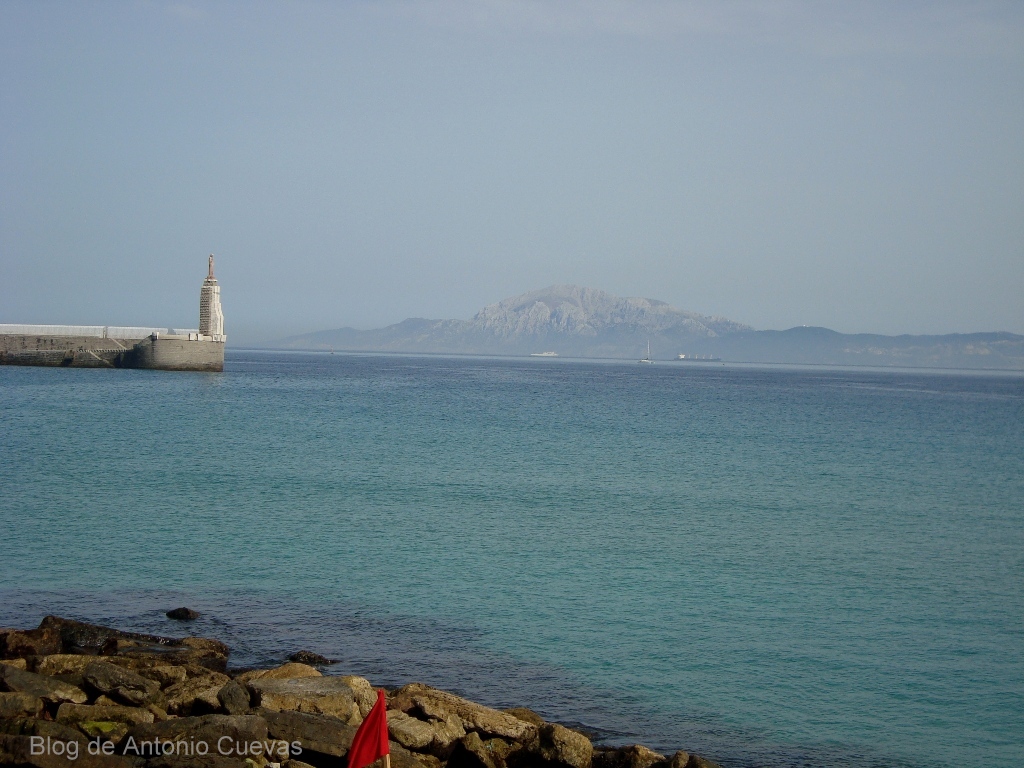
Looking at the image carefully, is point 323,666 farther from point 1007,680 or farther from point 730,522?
point 730,522

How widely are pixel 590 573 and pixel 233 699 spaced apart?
9969 millimetres

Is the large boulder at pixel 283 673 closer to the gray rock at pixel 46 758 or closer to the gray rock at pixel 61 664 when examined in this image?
the gray rock at pixel 61 664

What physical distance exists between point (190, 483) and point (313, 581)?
11.6 metres

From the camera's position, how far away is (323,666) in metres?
12.5

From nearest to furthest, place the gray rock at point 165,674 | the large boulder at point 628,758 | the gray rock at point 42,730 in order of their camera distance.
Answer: the gray rock at point 42,730 → the large boulder at point 628,758 → the gray rock at point 165,674

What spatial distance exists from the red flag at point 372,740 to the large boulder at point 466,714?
2088 mm

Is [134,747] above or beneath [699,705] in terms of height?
above

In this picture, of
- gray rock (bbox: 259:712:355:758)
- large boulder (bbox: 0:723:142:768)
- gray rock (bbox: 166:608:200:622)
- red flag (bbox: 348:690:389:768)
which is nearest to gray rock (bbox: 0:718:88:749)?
large boulder (bbox: 0:723:142:768)

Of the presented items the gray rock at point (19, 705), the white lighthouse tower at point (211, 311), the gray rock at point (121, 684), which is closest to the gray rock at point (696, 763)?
the gray rock at point (121, 684)

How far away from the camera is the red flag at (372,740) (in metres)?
7.69

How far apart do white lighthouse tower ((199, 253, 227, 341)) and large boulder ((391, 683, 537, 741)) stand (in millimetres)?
75459

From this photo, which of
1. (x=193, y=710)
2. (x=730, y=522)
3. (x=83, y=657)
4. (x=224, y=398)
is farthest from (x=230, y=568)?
(x=224, y=398)

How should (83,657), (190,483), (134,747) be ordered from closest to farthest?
(134,747) → (83,657) → (190,483)

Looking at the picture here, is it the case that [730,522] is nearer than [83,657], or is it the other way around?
[83,657]
